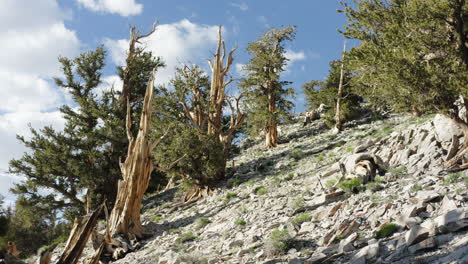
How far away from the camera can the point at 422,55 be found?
31.9ft

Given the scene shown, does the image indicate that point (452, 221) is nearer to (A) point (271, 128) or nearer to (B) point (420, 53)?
(B) point (420, 53)

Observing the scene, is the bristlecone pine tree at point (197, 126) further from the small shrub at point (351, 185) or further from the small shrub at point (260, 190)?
the small shrub at point (351, 185)

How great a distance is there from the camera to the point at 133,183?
1255 centimetres

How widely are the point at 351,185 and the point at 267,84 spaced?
49.5ft

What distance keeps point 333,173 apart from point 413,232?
6.36 metres

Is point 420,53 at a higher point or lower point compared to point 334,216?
higher

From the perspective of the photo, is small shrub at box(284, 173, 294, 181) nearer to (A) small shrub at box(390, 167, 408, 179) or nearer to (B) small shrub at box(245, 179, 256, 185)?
(B) small shrub at box(245, 179, 256, 185)

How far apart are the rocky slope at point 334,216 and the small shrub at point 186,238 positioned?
0.10 ft

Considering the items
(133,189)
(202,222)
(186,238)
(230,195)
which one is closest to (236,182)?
(230,195)

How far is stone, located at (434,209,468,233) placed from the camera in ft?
17.4

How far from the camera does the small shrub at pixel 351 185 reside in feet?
30.2

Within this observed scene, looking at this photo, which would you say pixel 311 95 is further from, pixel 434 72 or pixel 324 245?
pixel 324 245

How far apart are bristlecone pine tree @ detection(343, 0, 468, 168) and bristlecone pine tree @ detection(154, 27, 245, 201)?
26.6 feet

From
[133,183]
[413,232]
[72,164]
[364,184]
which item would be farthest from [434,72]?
[72,164]
